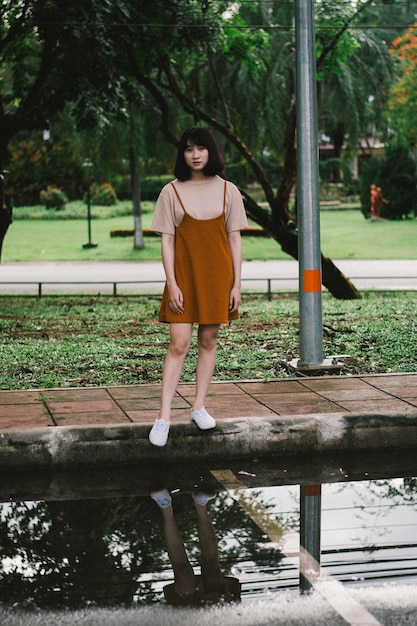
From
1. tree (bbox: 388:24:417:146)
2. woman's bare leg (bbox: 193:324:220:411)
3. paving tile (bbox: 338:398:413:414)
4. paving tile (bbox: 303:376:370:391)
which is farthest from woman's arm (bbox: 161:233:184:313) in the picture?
tree (bbox: 388:24:417:146)

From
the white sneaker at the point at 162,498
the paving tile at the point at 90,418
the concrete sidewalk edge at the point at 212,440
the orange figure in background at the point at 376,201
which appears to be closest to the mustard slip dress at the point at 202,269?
the concrete sidewalk edge at the point at 212,440

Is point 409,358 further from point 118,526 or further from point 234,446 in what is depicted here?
point 118,526

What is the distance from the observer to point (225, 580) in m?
4.29

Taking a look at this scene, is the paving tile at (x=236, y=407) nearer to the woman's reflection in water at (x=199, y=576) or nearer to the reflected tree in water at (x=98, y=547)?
the reflected tree in water at (x=98, y=547)

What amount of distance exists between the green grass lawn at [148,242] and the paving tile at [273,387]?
24.7m

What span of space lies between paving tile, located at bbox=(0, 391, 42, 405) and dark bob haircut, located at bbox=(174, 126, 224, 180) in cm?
225

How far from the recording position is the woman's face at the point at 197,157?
Result: 6098 mm

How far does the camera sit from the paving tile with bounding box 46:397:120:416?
6941 millimetres

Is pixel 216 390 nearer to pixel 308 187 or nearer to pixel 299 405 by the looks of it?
pixel 299 405

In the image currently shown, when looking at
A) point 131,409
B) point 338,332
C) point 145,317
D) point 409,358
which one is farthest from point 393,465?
point 145,317

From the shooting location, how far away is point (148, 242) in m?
38.1

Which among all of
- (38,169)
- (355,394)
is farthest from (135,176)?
(355,394)

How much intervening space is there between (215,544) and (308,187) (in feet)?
15.0

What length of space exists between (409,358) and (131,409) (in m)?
3.38
